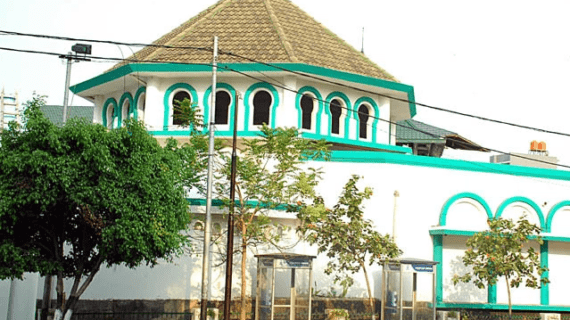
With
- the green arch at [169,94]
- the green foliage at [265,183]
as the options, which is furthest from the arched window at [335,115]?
the green foliage at [265,183]

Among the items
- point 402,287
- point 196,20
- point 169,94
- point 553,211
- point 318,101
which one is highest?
point 196,20

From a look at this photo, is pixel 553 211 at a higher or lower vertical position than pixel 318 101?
lower

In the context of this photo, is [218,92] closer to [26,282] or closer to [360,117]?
[360,117]

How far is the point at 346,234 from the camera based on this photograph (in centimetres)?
2556

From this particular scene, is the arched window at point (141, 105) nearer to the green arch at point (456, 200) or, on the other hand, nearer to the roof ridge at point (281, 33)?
the roof ridge at point (281, 33)

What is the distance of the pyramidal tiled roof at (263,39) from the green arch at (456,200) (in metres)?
6.77

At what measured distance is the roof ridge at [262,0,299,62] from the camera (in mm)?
32156

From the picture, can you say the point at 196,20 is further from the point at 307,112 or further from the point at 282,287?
the point at 282,287

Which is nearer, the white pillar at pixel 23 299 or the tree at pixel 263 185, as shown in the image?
the white pillar at pixel 23 299

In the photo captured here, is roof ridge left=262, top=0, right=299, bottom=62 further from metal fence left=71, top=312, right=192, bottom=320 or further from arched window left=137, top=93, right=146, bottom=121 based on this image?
metal fence left=71, top=312, right=192, bottom=320

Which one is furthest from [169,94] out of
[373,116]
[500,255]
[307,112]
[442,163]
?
[500,255]

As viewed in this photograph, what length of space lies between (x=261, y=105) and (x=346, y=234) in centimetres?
856

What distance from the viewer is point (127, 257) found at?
20.5 m

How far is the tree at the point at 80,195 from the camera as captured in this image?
1931cm
